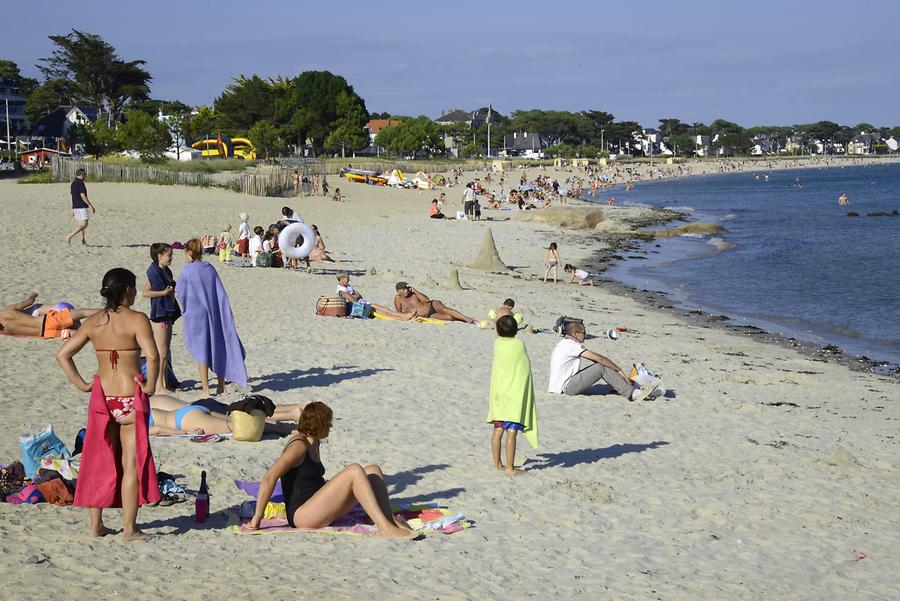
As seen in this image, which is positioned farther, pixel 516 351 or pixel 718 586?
pixel 516 351

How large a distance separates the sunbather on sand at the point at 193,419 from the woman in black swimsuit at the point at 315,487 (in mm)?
2046

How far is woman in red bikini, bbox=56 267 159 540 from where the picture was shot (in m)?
5.66

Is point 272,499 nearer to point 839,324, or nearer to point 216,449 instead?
point 216,449

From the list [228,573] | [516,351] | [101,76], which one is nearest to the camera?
[228,573]

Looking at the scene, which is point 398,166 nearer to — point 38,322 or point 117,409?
point 38,322

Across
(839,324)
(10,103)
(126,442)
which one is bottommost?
(839,324)

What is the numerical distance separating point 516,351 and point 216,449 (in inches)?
103

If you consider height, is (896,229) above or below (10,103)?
below

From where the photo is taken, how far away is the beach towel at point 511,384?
25.7ft

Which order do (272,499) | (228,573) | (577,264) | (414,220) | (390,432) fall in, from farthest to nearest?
(414,220), (577,264), (390,432), (272,499), (228,573)

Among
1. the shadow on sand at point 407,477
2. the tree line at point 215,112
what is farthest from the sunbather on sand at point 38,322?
the tree line at point 215,112

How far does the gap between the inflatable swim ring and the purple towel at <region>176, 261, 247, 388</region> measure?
10.3 m

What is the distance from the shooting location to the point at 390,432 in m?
9.19

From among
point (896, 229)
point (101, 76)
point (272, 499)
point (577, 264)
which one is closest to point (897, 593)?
point (272, 499)
